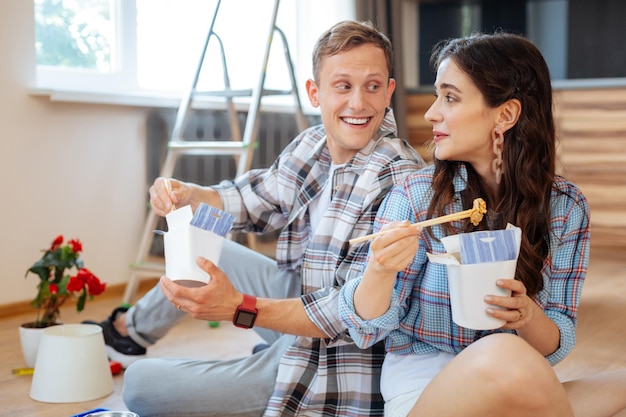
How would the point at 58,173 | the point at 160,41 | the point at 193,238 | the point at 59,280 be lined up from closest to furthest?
the point at 193,238 → the point at 59,280 → the point at 58,173 → the point at 160,41

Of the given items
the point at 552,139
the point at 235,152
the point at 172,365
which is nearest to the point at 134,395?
the point at 172,365

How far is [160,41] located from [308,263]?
105 inches

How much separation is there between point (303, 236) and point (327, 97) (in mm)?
332

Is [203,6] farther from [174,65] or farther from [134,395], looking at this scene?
[134,395]

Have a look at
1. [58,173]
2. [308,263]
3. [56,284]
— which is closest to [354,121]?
[308,263]

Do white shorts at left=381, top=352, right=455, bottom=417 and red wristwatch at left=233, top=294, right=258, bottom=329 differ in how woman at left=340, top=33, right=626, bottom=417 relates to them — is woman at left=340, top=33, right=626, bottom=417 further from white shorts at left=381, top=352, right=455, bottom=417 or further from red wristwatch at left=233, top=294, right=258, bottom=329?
red wristwatch at left=233, top=294, right=258, bottom=329

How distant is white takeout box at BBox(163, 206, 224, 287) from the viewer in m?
1.46

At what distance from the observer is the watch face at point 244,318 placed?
157 cm

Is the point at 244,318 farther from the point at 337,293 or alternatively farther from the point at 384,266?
the point at 384,266

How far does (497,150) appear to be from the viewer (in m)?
1.58

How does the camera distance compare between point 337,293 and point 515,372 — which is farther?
point 337,293

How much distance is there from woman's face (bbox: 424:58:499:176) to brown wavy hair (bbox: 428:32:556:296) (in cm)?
2

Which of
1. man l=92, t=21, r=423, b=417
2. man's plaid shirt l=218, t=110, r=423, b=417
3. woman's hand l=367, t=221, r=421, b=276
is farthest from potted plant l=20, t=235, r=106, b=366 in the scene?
woman's hand l=367, t=221, r=421, b=276

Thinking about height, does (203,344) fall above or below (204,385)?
below
